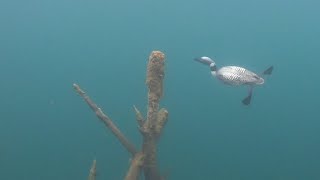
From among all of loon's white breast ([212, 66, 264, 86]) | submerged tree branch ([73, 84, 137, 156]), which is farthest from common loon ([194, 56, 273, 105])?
submerged tree branch ([73, 84, 137, 156])

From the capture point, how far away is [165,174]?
760 centimetres

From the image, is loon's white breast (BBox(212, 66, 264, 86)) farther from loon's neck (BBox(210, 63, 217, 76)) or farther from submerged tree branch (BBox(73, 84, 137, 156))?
submerged tree branch (BBox(73, 84, 137, 156))

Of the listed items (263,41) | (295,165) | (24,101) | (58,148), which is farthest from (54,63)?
(295,165)

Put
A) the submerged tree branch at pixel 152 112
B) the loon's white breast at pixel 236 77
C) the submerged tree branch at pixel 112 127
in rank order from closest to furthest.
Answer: the submerged tree branch at pixel 152 112 < the submerged tree branch at pixel 112 127 < the loon's white breast at pixel 236 77

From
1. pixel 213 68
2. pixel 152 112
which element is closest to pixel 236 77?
pixel 213 68

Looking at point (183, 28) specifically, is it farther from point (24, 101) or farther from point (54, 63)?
point (24, 101)

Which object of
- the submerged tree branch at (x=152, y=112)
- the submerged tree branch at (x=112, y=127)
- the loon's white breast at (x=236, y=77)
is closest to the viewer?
the submerged tree branch at (x=152, y=112)

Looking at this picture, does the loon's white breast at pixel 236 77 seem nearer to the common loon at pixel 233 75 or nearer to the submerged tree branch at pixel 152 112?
the common loon at pixel 233 75

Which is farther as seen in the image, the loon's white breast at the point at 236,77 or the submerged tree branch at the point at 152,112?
the loon's white breast at the point at 236,77

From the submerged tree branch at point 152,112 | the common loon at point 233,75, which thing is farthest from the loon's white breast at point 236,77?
the submerged tree branch at point 152,112

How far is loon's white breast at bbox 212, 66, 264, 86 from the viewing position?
27.1ft

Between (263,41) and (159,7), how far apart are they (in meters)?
3.90

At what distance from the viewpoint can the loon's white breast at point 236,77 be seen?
826 centimetres

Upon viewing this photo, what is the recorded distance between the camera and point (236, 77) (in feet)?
27.2
